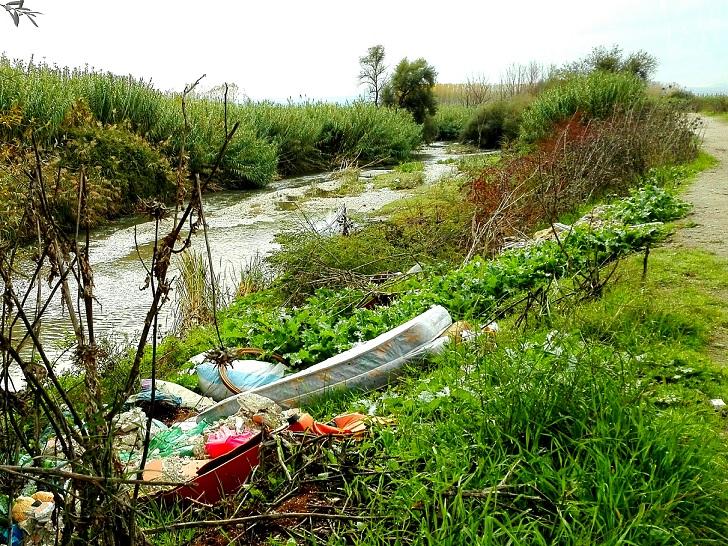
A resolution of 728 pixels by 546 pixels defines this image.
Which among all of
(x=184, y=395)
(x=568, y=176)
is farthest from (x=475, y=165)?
(x=184, y=395)

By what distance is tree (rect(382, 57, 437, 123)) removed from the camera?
35.9m

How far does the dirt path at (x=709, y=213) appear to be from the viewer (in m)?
5.84

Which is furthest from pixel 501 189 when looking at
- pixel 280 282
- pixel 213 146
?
pixel 213 146

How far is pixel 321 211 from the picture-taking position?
1400cm

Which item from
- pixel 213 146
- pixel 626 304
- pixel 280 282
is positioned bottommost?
pixel 280 282

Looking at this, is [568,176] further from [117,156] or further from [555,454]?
[117,156]

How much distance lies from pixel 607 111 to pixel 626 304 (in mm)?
14182

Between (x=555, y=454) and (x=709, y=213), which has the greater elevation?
(x=709, y=213)

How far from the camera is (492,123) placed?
29656 millimetres

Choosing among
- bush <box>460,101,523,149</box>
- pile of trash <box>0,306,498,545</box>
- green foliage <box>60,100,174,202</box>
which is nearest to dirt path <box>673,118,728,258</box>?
pile of trash <box>0,306,498,545</box>

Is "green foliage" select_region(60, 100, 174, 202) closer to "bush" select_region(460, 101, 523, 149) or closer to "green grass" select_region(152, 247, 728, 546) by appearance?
"green grass" select_region(152, 247, 728, 546)

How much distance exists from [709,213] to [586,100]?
1062 centimetres

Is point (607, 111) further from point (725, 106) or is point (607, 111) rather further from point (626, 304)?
point (725, 106)

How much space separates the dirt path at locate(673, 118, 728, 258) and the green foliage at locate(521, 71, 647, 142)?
5.15m
